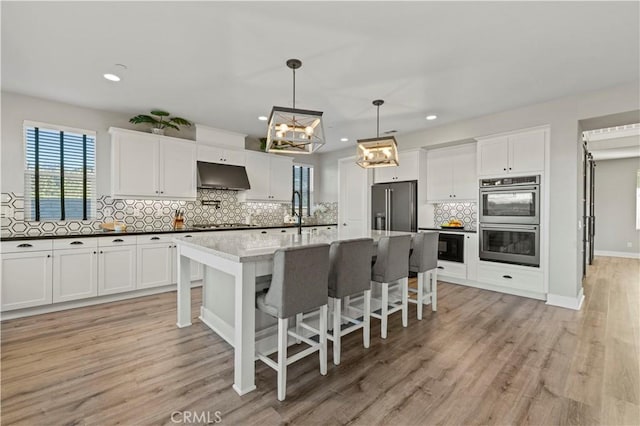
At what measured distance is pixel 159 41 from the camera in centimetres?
255

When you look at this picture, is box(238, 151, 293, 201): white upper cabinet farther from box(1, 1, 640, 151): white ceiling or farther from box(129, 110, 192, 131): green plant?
box(1, 1, 640, 151): white ceiling

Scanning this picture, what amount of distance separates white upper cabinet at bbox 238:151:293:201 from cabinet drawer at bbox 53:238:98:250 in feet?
8.10

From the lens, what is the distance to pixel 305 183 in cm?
737

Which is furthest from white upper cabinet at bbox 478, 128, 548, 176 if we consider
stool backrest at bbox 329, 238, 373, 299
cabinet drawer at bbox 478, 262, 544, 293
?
stool backrest at bbox 329, 238, 373, 299

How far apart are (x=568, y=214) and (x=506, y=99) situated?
169 centimetres

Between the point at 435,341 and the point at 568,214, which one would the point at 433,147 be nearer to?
the point at 568,214

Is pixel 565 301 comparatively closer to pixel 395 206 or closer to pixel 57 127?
pixel 395 206

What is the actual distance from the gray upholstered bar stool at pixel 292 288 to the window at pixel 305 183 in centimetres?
519

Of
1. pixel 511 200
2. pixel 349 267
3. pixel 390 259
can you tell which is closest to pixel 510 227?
pixel 511 200

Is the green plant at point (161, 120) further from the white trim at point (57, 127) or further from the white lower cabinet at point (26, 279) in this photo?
the white lower cabinet at point (26, 279)

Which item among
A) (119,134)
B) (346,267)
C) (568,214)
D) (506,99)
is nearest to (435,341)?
(346,267)

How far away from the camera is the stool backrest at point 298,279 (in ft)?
6.39

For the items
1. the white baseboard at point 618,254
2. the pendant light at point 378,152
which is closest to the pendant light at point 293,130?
the pendant light at point 378,152

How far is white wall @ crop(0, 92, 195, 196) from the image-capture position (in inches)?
144
